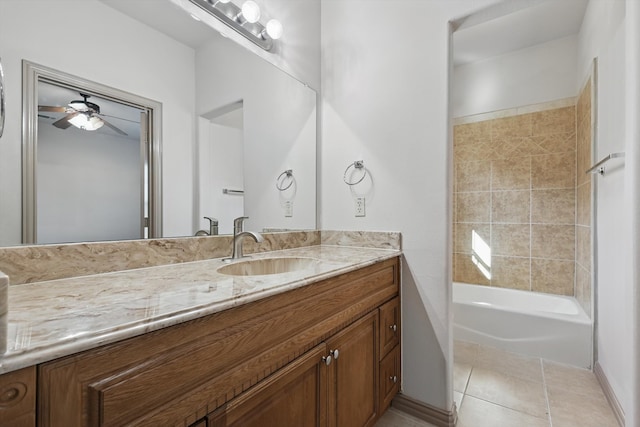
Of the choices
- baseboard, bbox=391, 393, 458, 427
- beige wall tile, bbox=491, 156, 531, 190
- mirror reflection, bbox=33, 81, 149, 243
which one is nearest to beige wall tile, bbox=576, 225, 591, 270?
beige wall tile, bbox=491, 156, 531, 190

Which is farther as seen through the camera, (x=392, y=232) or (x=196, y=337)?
(x=392, y=232)

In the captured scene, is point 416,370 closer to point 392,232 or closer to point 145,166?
point 392,232

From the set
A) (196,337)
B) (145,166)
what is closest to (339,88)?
(145,166)

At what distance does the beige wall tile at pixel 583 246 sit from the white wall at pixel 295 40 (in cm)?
223

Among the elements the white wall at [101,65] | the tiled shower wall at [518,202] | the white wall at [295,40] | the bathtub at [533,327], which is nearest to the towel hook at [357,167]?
the white wall at [295,40]

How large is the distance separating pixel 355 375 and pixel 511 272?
7.62 ft

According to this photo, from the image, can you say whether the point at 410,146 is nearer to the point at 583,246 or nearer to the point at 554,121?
the point at 583,246

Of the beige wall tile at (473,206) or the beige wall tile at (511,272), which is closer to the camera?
the beige wall tile at (511,272)

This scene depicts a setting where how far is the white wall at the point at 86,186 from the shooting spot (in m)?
0.90

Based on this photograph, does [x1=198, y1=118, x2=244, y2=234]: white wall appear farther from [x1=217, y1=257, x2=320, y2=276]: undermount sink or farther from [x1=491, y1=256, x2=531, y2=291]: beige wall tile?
[x1=491, y1=256, x2=531, y2=291]: beige wall tile

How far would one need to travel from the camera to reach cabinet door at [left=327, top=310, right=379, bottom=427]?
1.07m

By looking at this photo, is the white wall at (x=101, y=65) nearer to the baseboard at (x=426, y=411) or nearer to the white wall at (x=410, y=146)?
the white wall at (x=410, y=146)

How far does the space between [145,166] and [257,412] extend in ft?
3.04

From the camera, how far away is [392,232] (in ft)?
5.37
